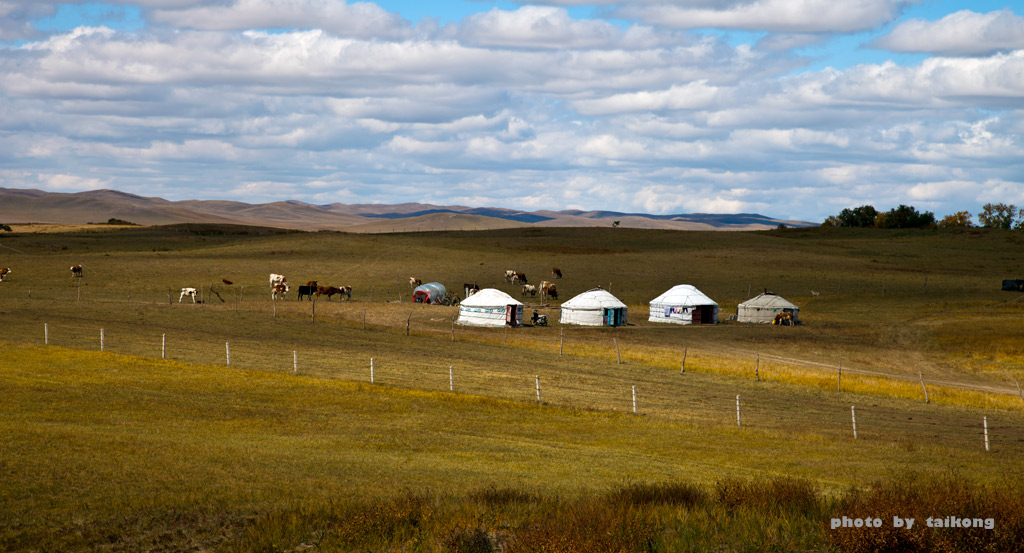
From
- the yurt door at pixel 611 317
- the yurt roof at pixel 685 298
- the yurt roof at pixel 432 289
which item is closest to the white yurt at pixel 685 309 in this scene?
the yurt roof at pixel 685 298

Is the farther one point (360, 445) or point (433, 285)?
point (433, 285)

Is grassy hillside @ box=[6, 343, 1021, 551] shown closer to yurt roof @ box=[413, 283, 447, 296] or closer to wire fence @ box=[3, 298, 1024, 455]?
wire fence @ box=[3, 298, 1024, 455]

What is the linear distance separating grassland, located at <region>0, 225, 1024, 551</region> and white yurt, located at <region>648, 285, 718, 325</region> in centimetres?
195

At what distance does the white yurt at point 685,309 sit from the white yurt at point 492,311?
37.3ft

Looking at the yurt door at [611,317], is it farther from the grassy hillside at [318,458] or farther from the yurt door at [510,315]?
the grassy hillside at [318,458]

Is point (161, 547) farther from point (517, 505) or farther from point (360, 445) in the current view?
point (360, 445)

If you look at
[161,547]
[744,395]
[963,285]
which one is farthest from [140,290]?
[963,285]

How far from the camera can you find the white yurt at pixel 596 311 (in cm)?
6119

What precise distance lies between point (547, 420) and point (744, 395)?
11604mm

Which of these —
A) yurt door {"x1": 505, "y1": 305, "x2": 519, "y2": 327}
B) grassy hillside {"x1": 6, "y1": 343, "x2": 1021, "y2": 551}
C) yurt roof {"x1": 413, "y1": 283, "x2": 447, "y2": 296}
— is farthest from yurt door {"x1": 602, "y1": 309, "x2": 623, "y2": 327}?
grassy hillside {"x1": 6, "y1": 343, "x2": 1021, "y2": 551}

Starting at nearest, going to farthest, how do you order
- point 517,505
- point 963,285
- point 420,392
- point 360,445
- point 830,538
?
point 830,538, point 517,505, point 360,445, point 420,392, point 963,285

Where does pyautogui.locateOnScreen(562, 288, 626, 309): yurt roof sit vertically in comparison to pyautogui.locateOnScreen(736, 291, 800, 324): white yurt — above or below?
above

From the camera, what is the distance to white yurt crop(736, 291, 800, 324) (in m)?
63.0

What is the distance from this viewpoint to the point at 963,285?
267ft
